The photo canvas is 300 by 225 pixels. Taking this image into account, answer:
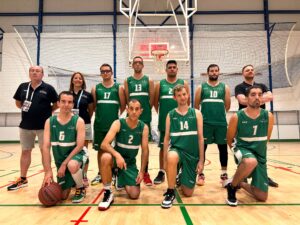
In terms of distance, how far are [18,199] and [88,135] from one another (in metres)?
1.35

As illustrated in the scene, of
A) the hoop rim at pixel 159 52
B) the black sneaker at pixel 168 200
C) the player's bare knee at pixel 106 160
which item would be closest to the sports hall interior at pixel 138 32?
the hoop rim at pixel 159 52

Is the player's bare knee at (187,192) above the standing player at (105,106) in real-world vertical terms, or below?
below

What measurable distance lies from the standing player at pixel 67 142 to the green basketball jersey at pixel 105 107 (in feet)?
2.82

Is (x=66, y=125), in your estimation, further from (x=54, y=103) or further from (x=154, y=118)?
(x=154, y=118)

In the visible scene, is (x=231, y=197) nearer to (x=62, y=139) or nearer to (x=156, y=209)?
(x=156, y=209)

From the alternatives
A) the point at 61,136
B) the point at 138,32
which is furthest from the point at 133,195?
the point at 138,32

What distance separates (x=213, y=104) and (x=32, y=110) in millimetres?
2817

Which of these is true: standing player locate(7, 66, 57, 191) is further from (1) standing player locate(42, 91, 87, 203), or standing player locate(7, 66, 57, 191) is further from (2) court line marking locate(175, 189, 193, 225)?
(2) court line marking locate(175, 189, 193, 225)

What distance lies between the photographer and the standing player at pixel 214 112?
4441 millimetres

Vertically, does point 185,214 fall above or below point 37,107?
below

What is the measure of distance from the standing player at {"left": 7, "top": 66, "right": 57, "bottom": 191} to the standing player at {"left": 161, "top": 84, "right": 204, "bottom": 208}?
1992 millimetres

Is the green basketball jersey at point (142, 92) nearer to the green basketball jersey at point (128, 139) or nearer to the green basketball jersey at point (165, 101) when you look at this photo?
the green basketball jersey at point (165, 101)

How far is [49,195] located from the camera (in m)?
3.14

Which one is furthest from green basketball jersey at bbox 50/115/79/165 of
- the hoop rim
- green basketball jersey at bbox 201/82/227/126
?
the hoop rim
